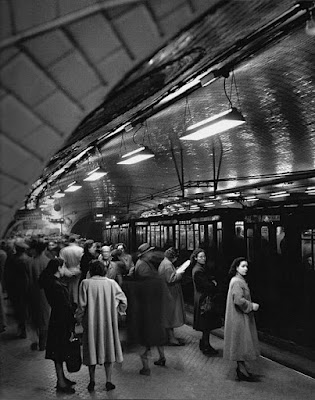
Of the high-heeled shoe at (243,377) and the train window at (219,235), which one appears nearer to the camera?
the high-heeled shoe at (243,377)

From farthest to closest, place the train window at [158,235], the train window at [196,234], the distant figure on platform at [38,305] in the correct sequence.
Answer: the train window at [158,235]
the train window at [196,234]
the distant figure on platform at [38,305]

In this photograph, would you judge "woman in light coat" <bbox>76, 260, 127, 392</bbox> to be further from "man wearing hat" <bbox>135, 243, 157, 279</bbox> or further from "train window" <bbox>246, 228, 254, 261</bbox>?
"train window" <bbox>246, 228, 254, 261</bbox>

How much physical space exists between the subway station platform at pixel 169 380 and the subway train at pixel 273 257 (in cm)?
150

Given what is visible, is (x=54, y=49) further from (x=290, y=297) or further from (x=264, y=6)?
(x=290, y=297)

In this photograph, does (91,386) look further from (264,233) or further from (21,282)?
(264,233)

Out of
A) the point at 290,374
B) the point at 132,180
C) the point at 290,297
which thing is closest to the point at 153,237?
Result: the point at 132,180

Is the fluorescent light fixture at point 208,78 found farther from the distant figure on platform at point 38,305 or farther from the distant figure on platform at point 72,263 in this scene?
the distant figure on platform at point 72,263

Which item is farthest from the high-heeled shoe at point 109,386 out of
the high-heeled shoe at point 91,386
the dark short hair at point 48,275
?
the dark short hair at point 48,275

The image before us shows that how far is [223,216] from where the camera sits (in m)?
13.0

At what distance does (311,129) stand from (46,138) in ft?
28.6

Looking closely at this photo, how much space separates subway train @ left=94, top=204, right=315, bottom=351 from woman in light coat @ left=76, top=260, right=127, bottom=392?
109 inches

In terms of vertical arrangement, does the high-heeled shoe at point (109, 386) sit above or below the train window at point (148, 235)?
below

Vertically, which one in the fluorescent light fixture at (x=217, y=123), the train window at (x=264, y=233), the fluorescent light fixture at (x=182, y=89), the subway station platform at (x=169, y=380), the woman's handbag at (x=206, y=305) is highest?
the fluorescent light fixture at (x=182, y=89)

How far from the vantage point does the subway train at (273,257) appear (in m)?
9.73
